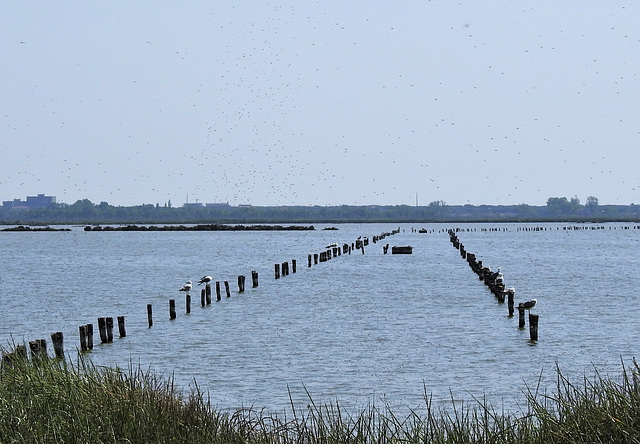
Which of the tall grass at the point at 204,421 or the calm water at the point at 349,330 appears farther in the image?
the calm water at the point at 349,330

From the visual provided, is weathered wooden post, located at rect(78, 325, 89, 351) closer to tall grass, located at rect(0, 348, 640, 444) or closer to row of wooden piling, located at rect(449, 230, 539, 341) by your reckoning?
tall grass, located at rect(0, 348, 640, 444)

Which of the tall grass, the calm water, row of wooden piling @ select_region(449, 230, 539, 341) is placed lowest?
the calm water

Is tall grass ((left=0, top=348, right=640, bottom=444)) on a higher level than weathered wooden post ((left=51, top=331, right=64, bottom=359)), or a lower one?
higher

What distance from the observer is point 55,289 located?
5456 centimetres

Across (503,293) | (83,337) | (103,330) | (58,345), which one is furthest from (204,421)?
(503,293)

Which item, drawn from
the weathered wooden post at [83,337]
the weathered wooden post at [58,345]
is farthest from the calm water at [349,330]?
the weathered wooden post at [58,345]

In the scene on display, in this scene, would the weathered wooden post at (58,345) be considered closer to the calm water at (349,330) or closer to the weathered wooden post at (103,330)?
the calm water at (349,330)

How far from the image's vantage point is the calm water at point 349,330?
22859mm

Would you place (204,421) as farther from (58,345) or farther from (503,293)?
(503,293)

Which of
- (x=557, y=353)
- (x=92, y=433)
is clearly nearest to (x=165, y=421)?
(x=92, y=433)

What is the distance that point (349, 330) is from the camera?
110 ft

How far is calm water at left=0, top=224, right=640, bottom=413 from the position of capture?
2286cm

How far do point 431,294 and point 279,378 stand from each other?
25.9m

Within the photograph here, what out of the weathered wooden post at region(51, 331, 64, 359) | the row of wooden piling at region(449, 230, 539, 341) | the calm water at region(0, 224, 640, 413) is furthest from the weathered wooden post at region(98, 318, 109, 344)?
the row of wooden piling at region(449, 230, 539, 341)
